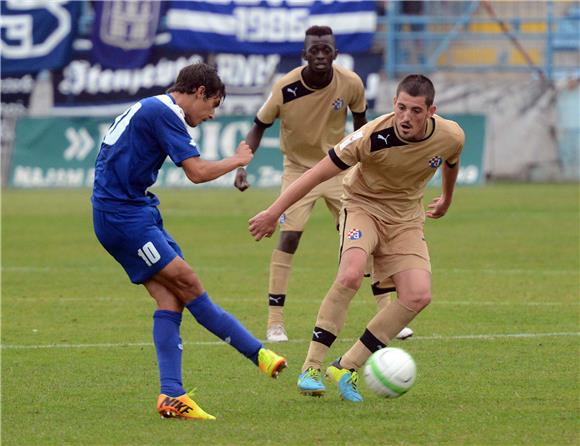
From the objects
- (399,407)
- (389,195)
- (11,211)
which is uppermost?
(389,195)

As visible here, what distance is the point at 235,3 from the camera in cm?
3048

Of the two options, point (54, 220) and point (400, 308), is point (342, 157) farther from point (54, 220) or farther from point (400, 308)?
point (54, 220)

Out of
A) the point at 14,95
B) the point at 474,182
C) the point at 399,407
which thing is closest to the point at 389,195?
the point at 399,407

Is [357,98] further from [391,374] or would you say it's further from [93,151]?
[93,151]

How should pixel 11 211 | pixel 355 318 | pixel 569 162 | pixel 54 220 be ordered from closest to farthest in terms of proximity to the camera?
pixel 355 318, pixel 54 220, pixel 11 211, pixel 569 162

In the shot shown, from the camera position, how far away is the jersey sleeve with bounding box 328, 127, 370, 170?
722 centimetres

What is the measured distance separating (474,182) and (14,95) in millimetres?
11873

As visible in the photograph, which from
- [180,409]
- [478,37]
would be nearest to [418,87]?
[180,409]

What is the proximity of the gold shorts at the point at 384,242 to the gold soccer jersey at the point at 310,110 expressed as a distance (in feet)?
8.46

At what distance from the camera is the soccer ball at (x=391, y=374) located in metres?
6.70

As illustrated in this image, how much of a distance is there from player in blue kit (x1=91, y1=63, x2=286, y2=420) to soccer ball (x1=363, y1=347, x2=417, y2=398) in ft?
1.66

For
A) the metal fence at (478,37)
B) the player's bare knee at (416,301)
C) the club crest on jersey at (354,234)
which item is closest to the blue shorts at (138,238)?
the club crest on jersey at (354,234)

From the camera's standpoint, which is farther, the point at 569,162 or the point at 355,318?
the point at 569,162

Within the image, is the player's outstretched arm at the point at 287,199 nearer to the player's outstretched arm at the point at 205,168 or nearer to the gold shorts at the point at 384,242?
the player's outstretched arm at the point at 205,168
